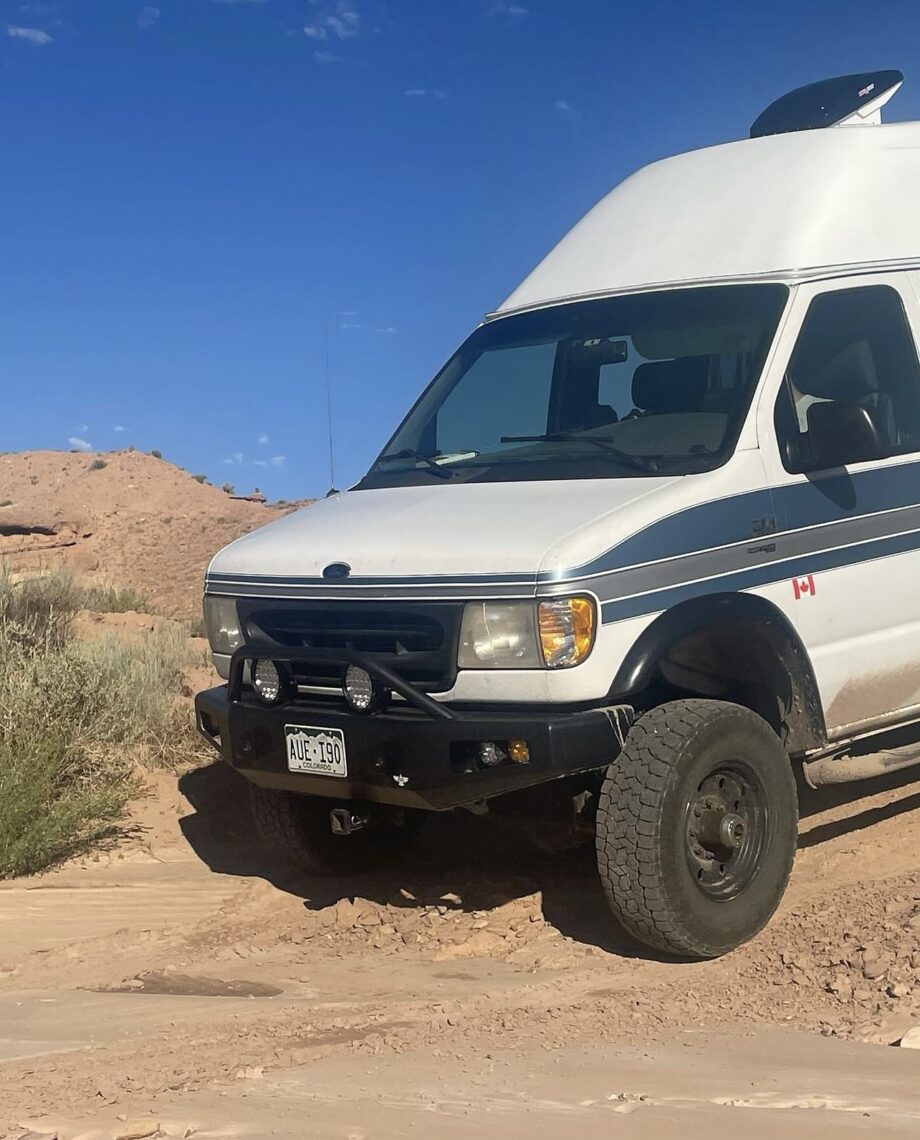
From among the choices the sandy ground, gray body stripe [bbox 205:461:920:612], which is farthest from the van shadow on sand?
the sandy ground

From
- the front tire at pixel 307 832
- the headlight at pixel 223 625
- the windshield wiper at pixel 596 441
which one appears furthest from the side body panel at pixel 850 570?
the headlight at pixel 223 625

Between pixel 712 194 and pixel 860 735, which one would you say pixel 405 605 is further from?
pixel 712 194

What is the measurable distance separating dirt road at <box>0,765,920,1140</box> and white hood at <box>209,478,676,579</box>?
1.55 m

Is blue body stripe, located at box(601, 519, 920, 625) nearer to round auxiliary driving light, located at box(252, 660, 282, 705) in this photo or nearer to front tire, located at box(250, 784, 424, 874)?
round auxiliary driving light, located at box(252, 660, 282, 705)

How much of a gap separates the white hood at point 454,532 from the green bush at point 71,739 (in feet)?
6.60

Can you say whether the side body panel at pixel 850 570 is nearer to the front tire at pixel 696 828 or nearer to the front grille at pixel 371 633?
the front tire at pixel 696 828

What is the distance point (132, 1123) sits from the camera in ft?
10.8

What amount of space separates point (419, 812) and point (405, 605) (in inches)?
73.9

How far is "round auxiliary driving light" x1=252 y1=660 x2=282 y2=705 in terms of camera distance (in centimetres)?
528

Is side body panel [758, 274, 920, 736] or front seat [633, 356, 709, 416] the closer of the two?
side body panel [758, 274, 920, 736]

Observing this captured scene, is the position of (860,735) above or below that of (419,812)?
above

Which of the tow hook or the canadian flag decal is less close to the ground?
the canadian flag decal

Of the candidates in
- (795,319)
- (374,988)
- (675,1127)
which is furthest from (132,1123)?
(795,319)

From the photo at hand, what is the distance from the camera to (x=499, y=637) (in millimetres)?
4754
